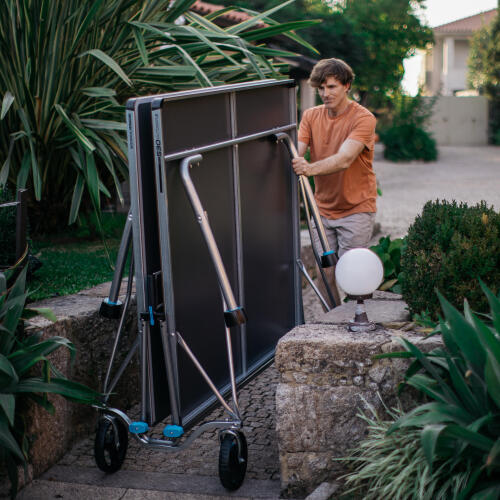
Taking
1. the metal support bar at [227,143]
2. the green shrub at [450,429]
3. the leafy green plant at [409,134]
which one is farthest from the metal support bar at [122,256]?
the leafy green plant at [409,134]

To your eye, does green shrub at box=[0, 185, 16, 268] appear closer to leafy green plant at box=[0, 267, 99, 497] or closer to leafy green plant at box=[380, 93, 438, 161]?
leafy green plant at box=[0, 267, 99, 497]

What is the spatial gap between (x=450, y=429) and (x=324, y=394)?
2.44ft

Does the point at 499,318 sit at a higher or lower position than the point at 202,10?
lower

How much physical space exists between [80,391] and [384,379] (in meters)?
1.36

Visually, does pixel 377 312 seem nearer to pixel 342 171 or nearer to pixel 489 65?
pixel 342 171

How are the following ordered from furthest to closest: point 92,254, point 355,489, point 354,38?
point 354,38
point 92,254
point 355,489

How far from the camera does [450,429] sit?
273 cm

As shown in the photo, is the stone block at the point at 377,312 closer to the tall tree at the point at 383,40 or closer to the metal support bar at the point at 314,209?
the metal support bar at the point at 314,209

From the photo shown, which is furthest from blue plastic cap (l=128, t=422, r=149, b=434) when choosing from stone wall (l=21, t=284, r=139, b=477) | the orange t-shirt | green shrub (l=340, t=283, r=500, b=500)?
the orange t-shirt

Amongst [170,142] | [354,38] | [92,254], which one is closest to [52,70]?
[92,254]

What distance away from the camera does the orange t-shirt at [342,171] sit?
4.84 metres

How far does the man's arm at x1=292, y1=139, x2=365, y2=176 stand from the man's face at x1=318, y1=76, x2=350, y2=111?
0.33 m

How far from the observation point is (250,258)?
13.9 feet

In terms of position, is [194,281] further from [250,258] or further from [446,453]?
[446,453]
